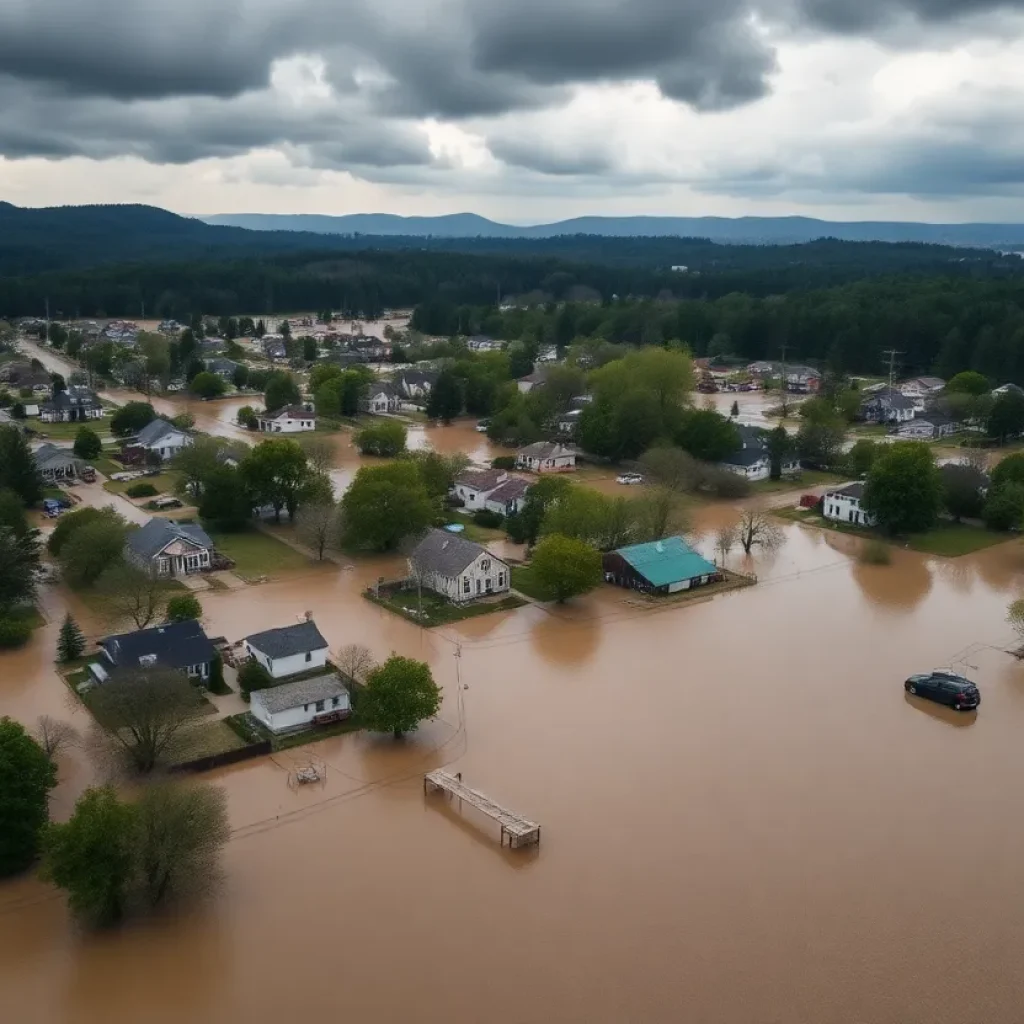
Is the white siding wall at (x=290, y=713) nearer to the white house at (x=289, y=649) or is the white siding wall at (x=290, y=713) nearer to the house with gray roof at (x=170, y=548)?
the white house at (x=289, y=649)

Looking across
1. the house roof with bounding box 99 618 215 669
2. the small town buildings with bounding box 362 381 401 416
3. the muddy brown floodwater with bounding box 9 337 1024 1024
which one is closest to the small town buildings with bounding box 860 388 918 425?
the small town buildings with bounding box 362 381 401 416

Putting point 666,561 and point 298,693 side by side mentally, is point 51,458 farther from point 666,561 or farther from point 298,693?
point 666,561

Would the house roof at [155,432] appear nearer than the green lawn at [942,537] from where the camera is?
No

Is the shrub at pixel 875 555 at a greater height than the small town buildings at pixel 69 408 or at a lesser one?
greater

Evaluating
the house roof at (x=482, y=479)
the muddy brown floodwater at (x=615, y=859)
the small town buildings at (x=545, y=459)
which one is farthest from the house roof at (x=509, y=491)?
the muddy brown floodwater at (x=615, y=859)

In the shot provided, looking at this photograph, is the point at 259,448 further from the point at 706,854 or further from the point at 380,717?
the point at 706,854

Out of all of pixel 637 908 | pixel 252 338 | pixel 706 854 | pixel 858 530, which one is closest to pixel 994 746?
pixel 706 854
